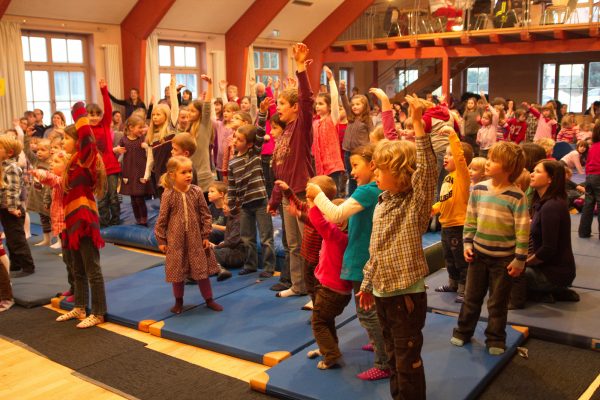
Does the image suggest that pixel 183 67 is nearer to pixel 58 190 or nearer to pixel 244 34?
pixel 244 34

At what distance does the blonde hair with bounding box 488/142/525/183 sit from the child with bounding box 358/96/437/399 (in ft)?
2.98

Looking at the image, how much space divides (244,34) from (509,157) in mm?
13293

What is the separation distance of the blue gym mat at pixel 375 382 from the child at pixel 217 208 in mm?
2126

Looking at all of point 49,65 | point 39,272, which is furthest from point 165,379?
point 49,65

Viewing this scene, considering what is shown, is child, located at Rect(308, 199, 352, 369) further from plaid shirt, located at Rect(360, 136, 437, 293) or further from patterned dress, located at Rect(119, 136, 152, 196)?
patterned dress, located at Rect(119, 136, 152, 196)

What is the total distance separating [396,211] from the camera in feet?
9.07

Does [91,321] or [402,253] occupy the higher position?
[402,253]

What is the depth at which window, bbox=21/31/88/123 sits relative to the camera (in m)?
12.7

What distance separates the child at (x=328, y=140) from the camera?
18.0ft

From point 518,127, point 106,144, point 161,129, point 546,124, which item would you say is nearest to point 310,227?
point 161,129

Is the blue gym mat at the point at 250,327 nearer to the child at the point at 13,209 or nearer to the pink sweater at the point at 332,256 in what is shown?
the pink sweater at the point at 332,256

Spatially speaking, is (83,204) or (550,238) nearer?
(550,238)

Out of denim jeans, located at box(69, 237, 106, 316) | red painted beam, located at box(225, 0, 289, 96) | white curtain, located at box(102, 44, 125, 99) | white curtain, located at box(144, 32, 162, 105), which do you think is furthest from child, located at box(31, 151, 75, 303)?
red painted beam, located at box(225, 0, 289, 96)

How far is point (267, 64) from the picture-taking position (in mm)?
17828
